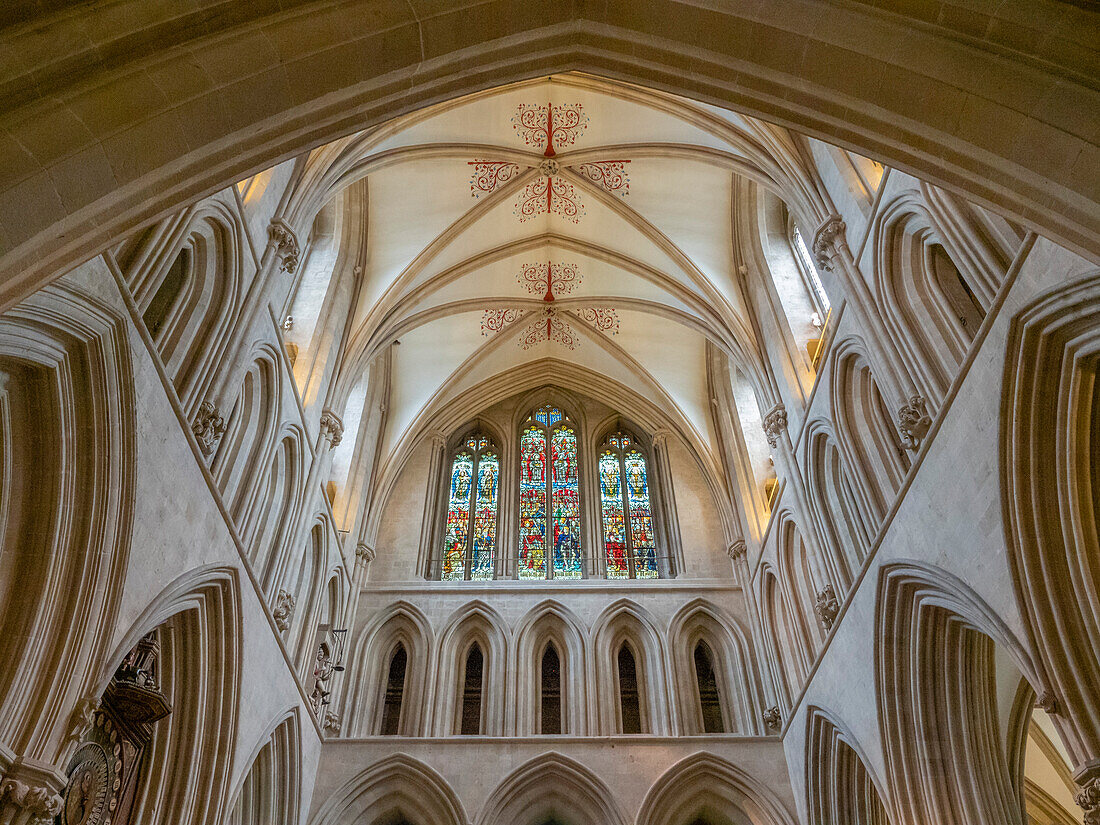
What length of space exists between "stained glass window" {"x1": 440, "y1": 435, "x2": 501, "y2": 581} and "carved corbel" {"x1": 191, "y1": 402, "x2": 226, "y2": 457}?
24.4ft

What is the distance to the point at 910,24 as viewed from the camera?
Result: 15.1 feet

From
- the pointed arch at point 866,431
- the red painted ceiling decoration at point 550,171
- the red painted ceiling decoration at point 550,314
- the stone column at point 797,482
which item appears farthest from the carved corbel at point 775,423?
the red painted ceiling decoration at point 550,314

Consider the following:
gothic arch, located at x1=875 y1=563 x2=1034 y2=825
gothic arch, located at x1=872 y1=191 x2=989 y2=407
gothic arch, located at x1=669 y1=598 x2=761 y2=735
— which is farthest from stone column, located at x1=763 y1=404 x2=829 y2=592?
gothic arch, located at x1=872 y1=191 x2=989 y2=407

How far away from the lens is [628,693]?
13.4 metres

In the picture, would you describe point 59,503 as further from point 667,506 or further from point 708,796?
point 667,506

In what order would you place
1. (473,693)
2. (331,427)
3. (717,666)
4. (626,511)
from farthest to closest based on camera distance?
(626,511) < (717,666) < (473,693) < (331,427)

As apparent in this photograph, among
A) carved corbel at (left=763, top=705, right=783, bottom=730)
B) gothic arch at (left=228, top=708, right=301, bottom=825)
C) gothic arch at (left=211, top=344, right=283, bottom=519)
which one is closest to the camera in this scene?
gothic arch at (left=211, top=344, right=283, bottom=519)

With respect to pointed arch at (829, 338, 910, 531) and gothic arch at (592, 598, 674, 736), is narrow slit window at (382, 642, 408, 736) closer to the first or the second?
gothic arch at (592, 598, 674, 736)

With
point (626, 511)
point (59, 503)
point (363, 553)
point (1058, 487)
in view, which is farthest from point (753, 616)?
point (59, 503)

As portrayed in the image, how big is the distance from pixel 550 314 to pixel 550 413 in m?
2.25

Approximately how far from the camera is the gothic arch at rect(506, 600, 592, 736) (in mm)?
12719

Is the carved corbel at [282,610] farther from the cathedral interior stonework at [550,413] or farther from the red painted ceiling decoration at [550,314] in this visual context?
the red painted ceiling decoration at [550,314]

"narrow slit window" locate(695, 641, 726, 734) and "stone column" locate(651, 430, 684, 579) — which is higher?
"stone column" locate(651, 430, 684, 579)

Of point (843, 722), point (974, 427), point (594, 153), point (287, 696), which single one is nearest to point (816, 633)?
point (843, 722)
